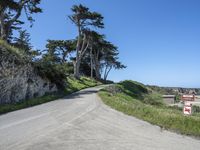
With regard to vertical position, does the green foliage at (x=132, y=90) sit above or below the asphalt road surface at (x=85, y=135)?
above

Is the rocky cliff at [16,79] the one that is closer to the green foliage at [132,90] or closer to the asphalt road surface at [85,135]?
the asphalt road surface at [85,135]

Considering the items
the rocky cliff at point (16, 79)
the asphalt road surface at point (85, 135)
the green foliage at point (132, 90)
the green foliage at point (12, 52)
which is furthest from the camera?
the green foliage at point (132, 90)

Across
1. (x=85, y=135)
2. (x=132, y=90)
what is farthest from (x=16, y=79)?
(x=132, y=90)

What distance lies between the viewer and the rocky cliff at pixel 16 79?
793 inches

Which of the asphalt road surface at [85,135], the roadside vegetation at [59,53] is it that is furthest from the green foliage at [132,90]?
the asphalt road surface at [85,135]

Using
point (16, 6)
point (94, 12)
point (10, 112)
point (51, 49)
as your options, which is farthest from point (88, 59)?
point (10, 112)

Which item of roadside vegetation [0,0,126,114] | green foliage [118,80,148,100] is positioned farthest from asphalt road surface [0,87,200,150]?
green foliage [118,80,148,100]

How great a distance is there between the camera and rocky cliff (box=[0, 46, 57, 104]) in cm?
2014

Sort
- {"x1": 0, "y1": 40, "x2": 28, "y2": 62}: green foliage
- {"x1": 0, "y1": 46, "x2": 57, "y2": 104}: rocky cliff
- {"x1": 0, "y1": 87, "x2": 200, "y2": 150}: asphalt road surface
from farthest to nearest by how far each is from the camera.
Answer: {"x1": 0, "y1": 40, "x2": 28, "y2": 62}: green foliage → {"x1": 0, "y1": 46, "x2": 57, "y2": 104}: rocky cliff → {"x1": 0, "y1": 87, "x2": 200, "y2": 150}: asphalt road surface

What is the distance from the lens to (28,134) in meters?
10.2

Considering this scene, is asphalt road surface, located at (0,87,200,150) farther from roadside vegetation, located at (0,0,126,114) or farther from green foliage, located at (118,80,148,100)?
green foliage, located at (118,80,148,100)

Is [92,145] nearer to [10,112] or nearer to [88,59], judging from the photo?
[10,112]

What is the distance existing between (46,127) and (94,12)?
125ft

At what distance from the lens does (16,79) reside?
21656mm
